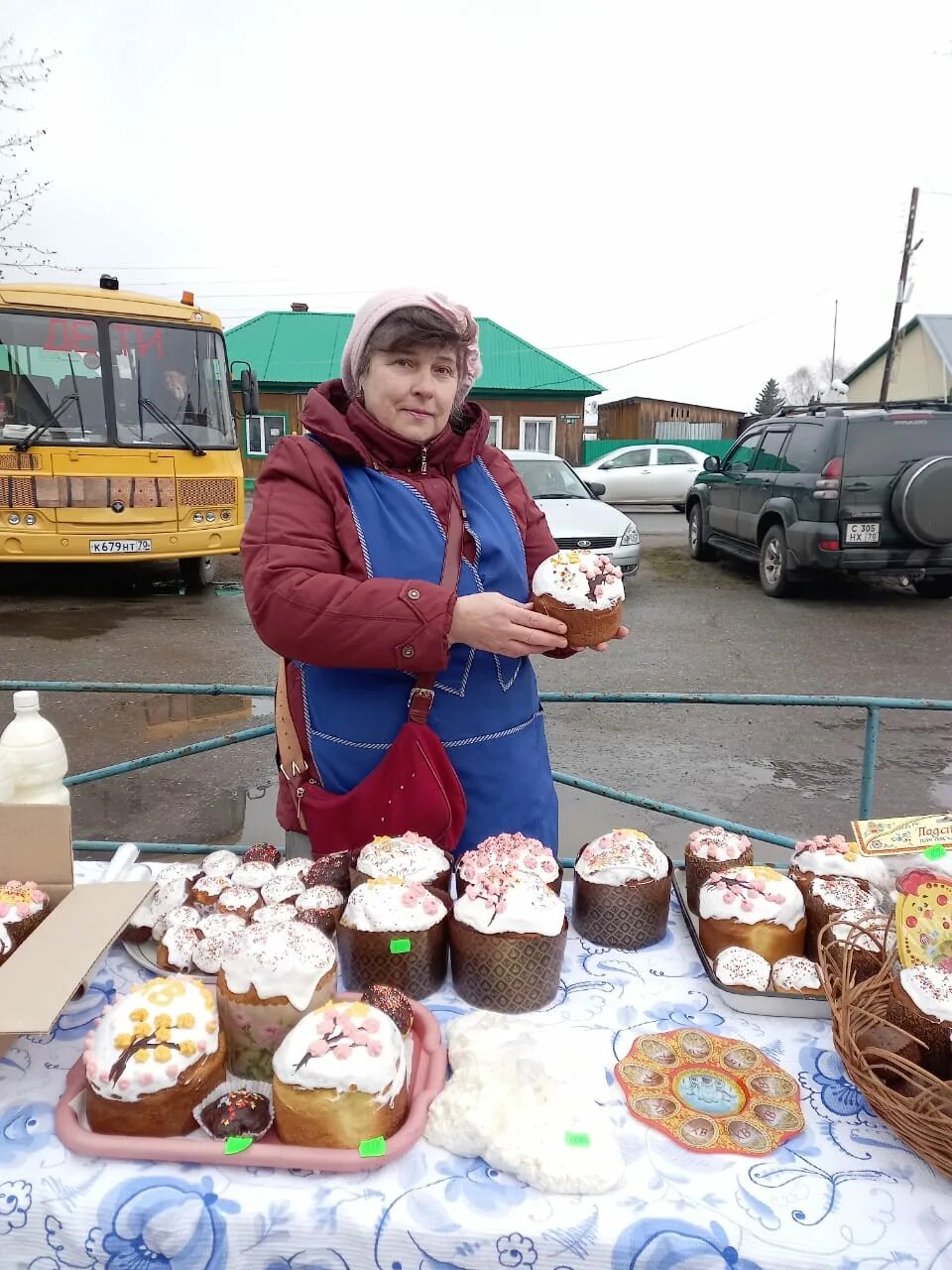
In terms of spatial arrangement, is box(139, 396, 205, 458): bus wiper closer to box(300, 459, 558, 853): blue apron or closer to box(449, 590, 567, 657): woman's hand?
box(300, 459, 558, 853): blue apron

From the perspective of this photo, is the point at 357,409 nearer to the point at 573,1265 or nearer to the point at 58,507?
the point at 573,1265

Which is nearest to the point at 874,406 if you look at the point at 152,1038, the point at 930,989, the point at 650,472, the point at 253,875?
the point at 930,989

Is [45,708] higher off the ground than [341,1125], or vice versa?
[341,1125]

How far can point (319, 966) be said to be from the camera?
126 centimetres

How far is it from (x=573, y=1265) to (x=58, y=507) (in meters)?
8.63

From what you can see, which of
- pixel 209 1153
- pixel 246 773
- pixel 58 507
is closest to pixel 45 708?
pixel 246 773

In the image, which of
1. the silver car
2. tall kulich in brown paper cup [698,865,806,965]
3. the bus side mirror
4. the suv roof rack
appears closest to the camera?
tall kulich in brown paper cup [698,865,806,965]

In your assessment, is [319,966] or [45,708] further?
[45,708]

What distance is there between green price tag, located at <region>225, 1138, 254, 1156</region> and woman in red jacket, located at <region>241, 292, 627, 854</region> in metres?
0.71

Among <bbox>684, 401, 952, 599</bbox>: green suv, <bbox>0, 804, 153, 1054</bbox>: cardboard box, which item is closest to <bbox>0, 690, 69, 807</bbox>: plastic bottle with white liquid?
<bbox>0, 804, 153, 1054</bbox>: cardboard box

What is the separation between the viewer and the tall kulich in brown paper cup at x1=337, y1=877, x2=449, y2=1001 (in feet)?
4.61

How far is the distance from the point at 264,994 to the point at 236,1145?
7.6 inches

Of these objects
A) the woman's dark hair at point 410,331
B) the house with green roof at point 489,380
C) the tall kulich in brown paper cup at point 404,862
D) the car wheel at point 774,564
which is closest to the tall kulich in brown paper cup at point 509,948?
the tall kulich in brown paper cup at point 404,862

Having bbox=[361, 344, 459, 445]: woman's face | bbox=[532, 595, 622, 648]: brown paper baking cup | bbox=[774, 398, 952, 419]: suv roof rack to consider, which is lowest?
bbox=[532, 595, 622, 648]: brown paper baking cup
